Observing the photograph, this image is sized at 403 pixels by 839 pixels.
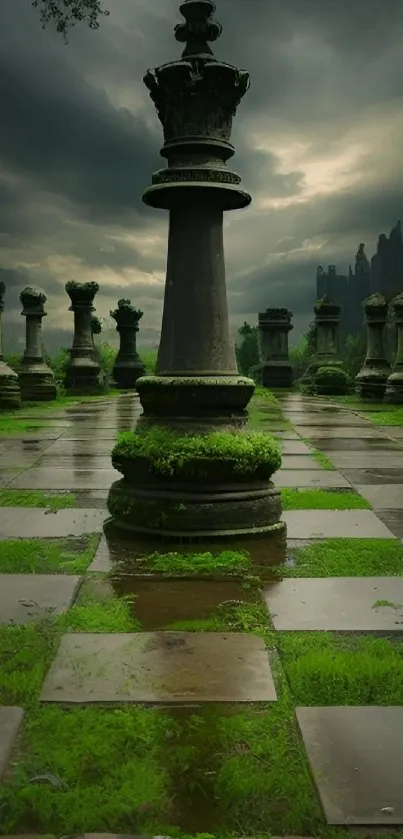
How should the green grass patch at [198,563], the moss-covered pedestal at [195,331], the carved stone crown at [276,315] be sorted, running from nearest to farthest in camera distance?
the green grass patch at [198,563] < the moss-covered pedestal at [195,331] < the carved stone crown at [276,315]

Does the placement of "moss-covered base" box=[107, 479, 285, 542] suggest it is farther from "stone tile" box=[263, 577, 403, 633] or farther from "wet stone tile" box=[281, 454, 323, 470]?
"wet stone tile" box=[281, 454, 323, 470]

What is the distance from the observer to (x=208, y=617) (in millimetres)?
3400

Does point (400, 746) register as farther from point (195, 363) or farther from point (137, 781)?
point (195, 363)

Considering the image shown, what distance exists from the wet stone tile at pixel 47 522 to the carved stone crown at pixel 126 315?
21.0m

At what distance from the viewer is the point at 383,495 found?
651 centimetres

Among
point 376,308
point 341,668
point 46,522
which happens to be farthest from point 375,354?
point 341,668

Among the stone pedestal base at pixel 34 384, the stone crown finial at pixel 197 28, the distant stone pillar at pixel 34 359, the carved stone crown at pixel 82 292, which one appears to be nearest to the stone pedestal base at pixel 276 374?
the carved stone crown at pixel 82 292

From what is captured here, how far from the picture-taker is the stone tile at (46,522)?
501cm

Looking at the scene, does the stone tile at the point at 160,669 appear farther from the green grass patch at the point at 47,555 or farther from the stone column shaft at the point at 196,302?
the stone column shaft at the point at 196,302

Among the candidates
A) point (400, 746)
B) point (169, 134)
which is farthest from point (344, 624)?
point (169, 134)

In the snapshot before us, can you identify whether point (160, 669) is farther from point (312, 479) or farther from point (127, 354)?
point (127, 354)

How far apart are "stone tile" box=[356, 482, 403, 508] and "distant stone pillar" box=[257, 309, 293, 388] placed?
1932 centimetres

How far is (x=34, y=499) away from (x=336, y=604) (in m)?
3.14

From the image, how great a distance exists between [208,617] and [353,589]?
81 centimetres
